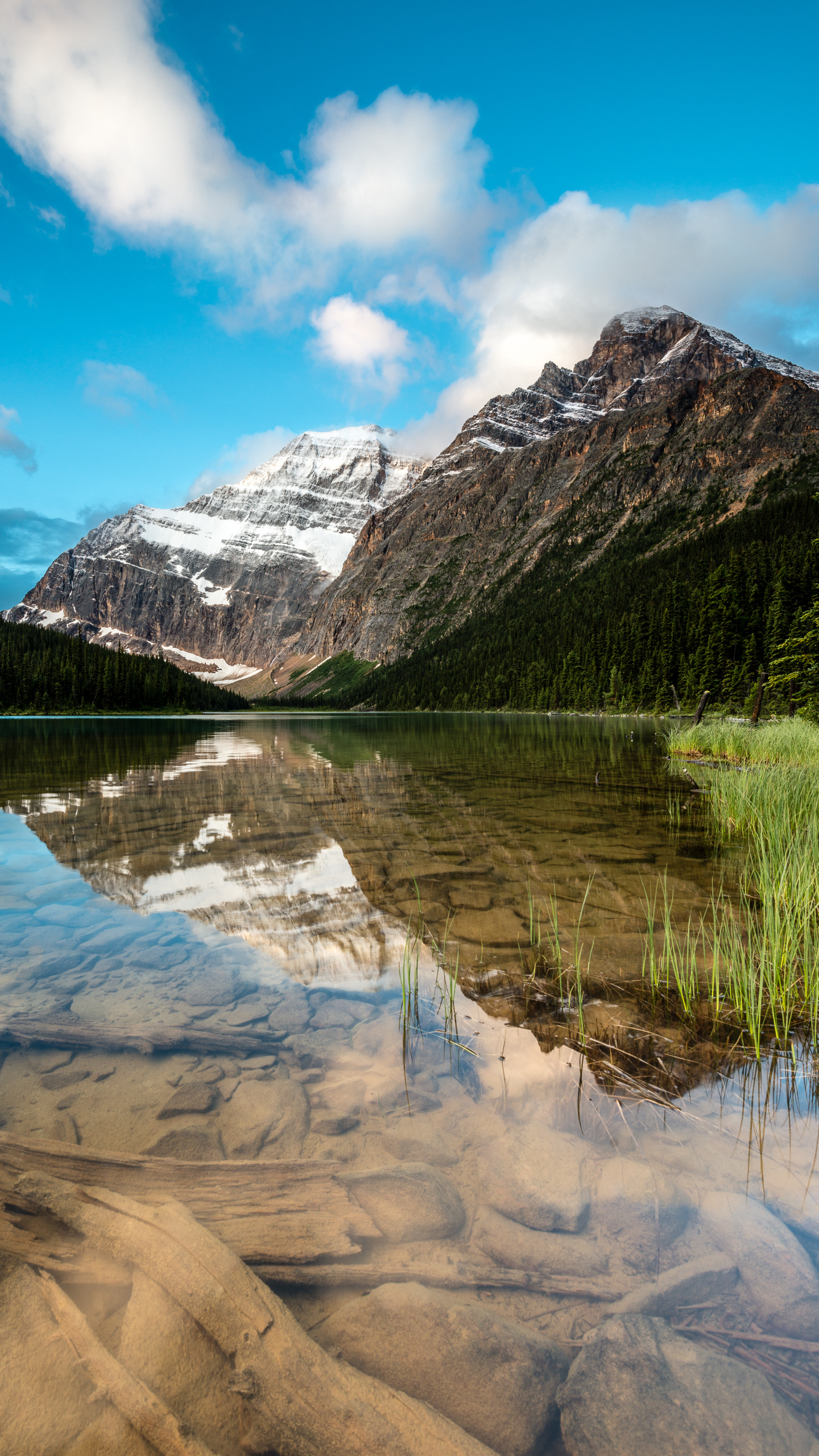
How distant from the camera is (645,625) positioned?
98.0 meters

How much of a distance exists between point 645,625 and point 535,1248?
10347 cm

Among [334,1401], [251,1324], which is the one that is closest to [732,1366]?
[334,1401]

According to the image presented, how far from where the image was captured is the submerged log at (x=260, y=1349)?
2234mm

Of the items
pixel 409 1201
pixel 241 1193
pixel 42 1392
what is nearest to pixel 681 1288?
pixel 409 1201

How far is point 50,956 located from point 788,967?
7435mm

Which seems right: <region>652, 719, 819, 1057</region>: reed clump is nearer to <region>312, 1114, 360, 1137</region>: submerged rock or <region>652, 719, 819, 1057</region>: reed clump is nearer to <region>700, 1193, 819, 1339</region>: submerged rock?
<region>700, 1193, 819, 1339</region>: submerged rock

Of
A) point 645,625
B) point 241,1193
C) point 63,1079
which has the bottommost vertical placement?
point 63,1079

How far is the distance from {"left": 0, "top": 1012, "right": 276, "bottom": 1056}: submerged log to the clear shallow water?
3 cm

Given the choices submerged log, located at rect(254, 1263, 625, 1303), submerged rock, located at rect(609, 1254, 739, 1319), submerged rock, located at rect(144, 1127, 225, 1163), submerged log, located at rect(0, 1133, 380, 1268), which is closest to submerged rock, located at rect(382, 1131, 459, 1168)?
submerged log, located at rect(0, 1133, 380, 1268)

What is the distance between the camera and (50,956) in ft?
22.5

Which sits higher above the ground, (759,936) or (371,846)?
(759,936)

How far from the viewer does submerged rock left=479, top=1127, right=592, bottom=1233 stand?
3.33 meters

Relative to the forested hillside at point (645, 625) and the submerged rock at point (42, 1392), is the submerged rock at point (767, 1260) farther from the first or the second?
the forested hillside at point (645, 625)

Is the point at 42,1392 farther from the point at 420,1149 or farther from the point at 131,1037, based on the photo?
the point at 131,1037
